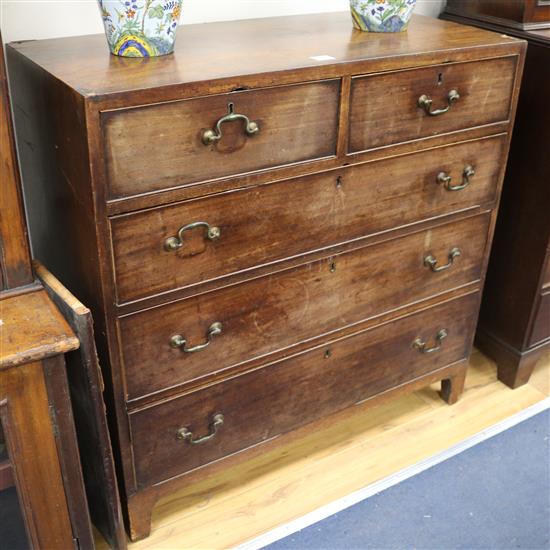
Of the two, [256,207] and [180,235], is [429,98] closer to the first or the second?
[256,207]

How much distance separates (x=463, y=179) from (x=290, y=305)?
53cm

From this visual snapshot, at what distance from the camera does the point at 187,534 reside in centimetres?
174

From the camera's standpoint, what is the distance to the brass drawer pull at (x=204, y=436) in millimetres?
1597

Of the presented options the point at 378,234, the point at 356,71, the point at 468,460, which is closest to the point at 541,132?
the point at 378,234

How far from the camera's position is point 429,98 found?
5.07 ft

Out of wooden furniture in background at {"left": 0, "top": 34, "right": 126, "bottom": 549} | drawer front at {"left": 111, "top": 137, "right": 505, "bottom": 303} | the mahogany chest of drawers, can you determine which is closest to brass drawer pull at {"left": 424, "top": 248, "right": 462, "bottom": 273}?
the mahogany chest of drawers

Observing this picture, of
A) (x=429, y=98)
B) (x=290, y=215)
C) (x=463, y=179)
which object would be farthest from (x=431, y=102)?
(x=290, y=215)

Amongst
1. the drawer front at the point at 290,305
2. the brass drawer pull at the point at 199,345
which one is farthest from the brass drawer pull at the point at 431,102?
the brass drawer pull at the point at 199,345

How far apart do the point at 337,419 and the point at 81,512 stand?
0.74m

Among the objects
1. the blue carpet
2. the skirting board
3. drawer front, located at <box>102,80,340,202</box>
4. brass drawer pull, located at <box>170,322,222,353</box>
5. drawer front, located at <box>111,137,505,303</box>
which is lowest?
the blue carpet

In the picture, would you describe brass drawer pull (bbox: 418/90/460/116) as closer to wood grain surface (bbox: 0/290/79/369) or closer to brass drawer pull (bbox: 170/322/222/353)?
brass drawer pull (bbox: 170/322/222/353)

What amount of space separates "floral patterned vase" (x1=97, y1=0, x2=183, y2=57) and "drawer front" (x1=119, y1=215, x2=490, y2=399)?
1.67 ft

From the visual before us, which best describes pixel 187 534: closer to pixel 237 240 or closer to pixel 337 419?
pixel 337 419

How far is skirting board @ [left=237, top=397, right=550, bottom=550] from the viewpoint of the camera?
1.73 meters
